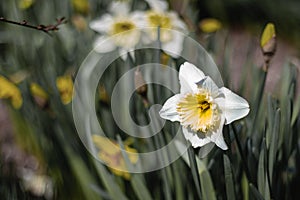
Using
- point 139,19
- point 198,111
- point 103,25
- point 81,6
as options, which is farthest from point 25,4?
point 198,111

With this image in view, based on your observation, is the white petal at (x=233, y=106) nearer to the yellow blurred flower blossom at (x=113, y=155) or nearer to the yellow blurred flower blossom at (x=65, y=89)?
the yellow blurred flower blossom at (x=113, y=155)

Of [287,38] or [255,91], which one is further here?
[287,38]

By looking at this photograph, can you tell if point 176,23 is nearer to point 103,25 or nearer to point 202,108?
point 103,25

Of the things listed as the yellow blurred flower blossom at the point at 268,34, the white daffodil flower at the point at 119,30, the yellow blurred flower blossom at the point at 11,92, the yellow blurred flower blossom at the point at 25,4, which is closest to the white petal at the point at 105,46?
the white daffodil flower at the point at 119,30

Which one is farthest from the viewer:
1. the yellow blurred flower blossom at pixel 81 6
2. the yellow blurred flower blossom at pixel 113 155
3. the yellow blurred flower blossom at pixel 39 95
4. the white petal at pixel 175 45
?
the yellow blurred flower blossom at pixel 81 6

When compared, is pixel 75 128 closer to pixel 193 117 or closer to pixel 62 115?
pixel 62 115

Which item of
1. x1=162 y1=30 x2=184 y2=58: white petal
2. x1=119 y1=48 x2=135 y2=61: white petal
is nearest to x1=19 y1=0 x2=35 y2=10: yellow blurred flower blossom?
x1=119 y1=48 x2=135 y2=61: white petal

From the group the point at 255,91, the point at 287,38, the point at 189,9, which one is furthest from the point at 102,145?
the point at 287,38
